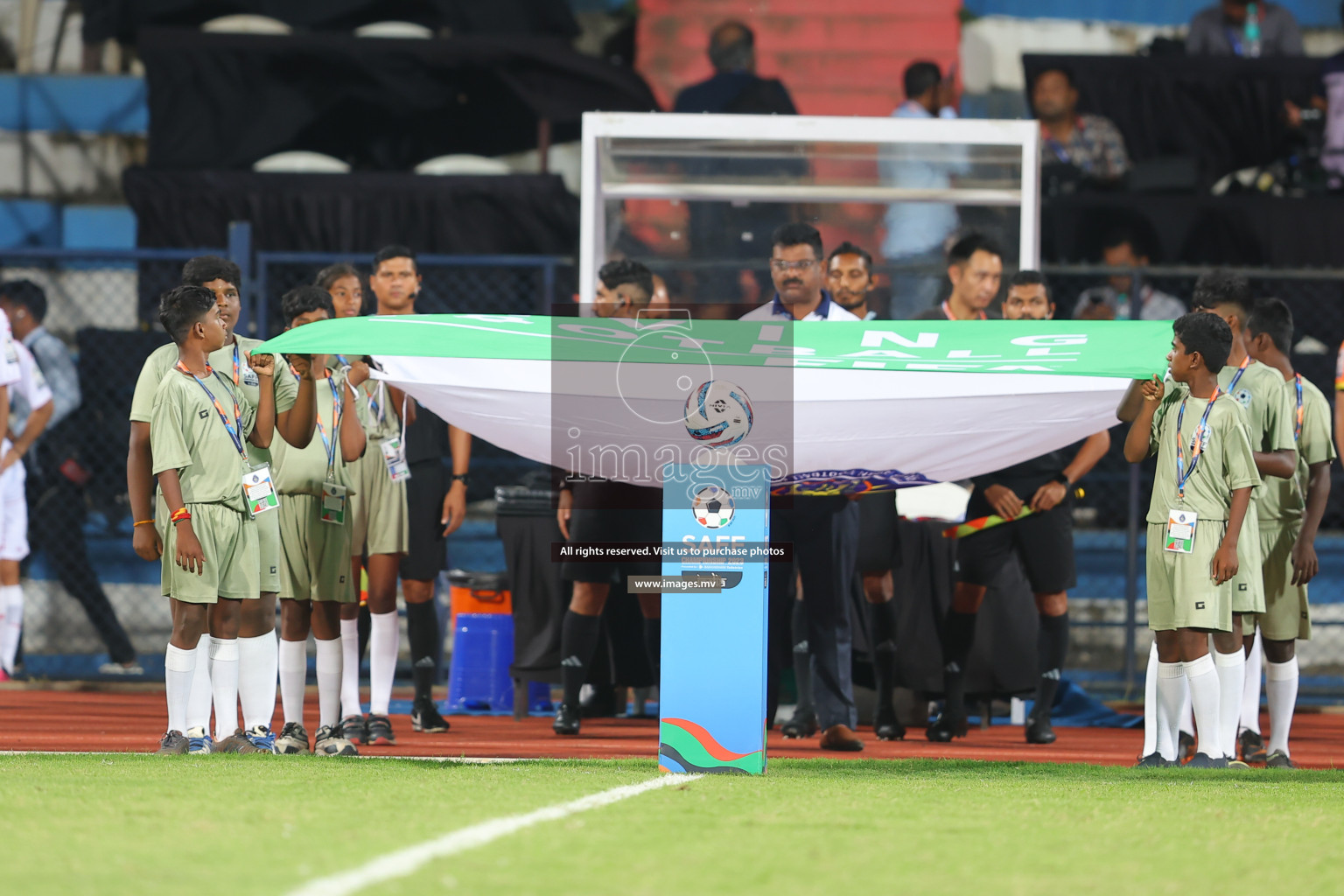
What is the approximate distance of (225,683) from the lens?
6438 mm

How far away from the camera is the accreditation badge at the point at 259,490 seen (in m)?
6.36

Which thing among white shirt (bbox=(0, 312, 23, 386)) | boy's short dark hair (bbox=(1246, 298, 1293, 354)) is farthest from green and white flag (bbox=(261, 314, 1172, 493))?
white shirt (bbox=(0, 312, 23, 386))

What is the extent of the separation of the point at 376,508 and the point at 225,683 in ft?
3.98

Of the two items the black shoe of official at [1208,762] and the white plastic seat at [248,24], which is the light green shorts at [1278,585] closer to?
the black shoe of official at [1208,762]

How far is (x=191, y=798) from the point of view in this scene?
4961mm

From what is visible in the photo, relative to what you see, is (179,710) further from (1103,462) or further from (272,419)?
(1103,462)

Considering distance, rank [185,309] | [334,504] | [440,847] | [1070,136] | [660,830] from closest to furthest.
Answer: [440,847] < [660,830] < [185,309] < [334,504] < [1070,136]

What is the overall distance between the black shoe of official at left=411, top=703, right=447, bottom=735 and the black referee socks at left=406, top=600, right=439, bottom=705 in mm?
39

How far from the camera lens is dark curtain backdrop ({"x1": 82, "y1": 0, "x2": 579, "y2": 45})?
13062 mm

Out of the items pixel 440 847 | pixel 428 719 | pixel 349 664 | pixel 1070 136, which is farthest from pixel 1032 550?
pixel 1070 136

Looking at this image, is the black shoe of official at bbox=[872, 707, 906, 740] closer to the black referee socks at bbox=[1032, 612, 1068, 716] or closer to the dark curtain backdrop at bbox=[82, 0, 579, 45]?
the black referee socks at bbox=[1032, 612, 1068, 716]

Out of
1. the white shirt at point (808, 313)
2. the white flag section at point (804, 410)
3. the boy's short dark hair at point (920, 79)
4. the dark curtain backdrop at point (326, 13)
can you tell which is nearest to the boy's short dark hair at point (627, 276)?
the white shirt at point (808, 313)

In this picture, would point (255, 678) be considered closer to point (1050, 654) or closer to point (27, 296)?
point (1050, 654)

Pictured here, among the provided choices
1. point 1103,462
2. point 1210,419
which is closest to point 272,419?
point 1210,419
